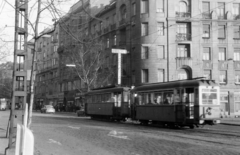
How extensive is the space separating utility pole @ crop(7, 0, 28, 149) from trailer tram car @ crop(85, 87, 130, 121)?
16628mm

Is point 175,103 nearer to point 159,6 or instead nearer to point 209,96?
point 209,96

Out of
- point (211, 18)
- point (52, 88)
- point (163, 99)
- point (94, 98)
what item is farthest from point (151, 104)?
point (52, 88)

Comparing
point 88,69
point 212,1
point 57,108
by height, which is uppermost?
point 212,1

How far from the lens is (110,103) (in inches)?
1115

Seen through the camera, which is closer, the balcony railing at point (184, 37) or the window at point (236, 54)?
the balcony railing at point (184, 37)

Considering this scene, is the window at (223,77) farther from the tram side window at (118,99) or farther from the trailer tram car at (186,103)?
the trailer tram car at (186,103)

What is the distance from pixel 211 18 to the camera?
43.4 meters

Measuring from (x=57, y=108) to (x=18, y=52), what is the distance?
202 feet

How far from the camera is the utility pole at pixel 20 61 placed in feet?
31.6

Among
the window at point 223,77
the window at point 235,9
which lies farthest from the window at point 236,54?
the window at point 235,9

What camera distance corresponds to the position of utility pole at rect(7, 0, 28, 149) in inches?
379

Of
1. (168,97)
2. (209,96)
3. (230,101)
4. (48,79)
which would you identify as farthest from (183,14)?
(48,79)

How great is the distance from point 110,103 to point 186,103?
397 inches

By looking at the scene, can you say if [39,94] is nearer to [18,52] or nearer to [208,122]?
[208,122]
